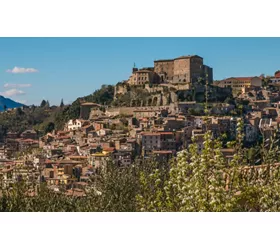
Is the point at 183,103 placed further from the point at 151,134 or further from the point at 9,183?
the point at 9,183

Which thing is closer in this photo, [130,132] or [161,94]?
[130,132]

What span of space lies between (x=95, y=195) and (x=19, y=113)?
1149 inches

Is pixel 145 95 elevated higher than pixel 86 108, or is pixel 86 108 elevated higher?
pixel 145 95

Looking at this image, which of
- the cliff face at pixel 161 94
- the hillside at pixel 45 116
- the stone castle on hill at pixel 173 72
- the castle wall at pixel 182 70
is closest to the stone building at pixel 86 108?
the hillside at pixel 45 116

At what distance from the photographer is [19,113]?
33.2 metres

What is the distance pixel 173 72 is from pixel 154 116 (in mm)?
8172

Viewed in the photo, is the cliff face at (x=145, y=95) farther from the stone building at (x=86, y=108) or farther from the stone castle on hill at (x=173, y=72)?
the stone building at (x=86, y=108)

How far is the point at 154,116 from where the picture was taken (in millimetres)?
26203

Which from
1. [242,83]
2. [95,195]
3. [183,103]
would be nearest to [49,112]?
[183,103]

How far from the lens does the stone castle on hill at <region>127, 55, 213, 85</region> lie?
32438 millimetres

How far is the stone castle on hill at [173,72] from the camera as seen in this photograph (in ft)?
106

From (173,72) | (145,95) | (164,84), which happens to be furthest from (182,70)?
(145,95)

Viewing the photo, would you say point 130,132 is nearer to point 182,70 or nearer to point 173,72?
point 182,70

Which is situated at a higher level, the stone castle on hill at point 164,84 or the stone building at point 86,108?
the stone castle on hill at point 164,84
